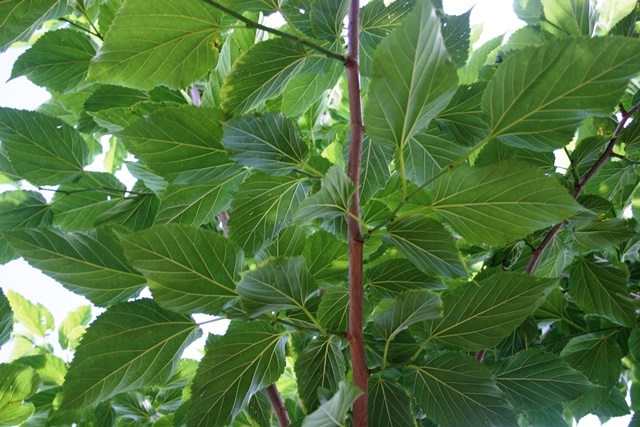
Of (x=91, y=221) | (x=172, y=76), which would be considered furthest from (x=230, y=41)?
(x=91, y=221)

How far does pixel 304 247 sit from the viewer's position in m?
0.54

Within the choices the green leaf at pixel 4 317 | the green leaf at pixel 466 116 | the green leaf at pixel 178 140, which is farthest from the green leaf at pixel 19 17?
the green leaf at pixel 466 116

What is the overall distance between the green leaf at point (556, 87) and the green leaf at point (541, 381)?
23cm

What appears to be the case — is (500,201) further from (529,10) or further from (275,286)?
(529,10)

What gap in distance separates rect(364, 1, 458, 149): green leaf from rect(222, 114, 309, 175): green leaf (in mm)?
100

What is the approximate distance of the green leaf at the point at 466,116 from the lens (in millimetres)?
486

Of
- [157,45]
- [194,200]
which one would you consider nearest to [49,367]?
[194,200]

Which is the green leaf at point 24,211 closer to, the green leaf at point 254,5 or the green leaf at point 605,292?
the green leaf at point 254,5

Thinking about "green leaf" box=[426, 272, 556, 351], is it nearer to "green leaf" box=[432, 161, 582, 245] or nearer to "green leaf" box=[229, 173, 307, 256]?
"green leaf" box=[432, 161, 582, 245]

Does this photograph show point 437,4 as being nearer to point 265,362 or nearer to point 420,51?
point 420,51

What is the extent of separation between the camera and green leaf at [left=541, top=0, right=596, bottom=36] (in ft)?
2.06

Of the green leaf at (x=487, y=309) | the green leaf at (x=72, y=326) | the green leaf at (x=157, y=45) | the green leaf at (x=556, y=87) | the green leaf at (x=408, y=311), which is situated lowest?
the green leaf at (x=72, y=326)

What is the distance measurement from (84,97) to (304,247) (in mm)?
442

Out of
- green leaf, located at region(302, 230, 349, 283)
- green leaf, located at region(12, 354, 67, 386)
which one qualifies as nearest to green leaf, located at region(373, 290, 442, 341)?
green leaf, located at region(302, 230, 349, 283)
